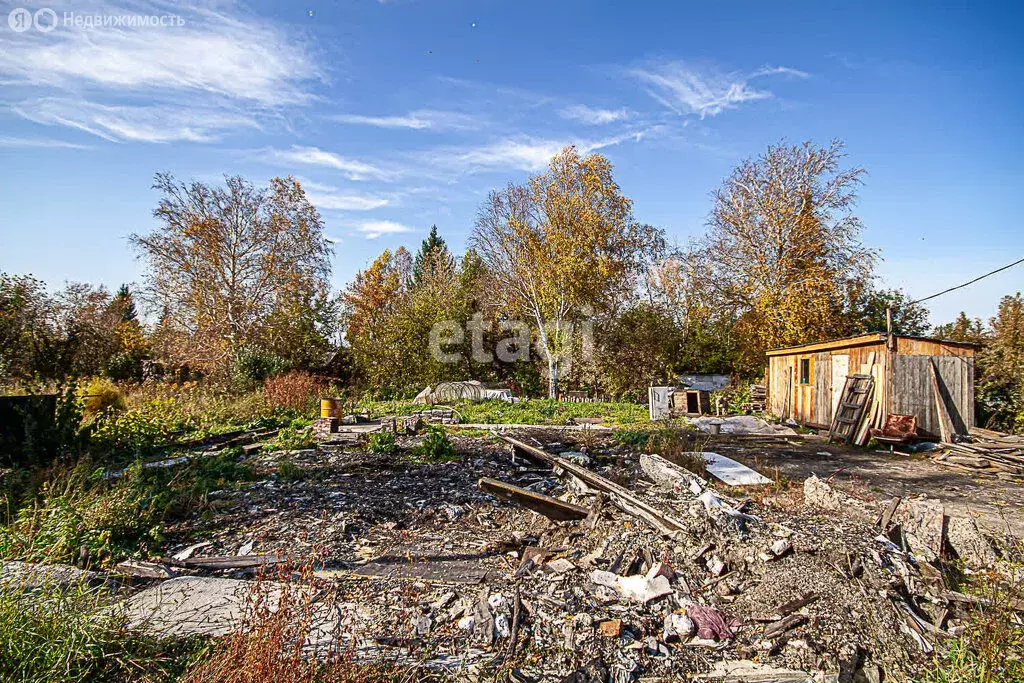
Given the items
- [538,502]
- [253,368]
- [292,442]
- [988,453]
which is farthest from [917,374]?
[253,368]

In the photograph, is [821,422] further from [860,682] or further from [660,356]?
[860,682]

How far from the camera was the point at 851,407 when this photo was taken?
11.5 m

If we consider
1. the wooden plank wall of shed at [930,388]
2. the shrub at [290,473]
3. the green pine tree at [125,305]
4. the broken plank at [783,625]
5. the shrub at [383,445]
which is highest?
the green pine tree at [125,305]

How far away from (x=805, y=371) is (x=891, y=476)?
Answer: 688 centimetres

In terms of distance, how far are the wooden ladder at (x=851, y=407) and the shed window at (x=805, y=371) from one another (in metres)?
1.96

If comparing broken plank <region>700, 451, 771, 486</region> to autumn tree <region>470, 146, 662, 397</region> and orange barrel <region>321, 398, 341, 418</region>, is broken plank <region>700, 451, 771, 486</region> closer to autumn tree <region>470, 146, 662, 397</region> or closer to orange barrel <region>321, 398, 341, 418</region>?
orange barrel <region>321, 398, 341, 418</region>

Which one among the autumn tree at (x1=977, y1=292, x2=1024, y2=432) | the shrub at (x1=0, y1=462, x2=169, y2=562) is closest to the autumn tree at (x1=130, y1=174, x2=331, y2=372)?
the shrub at (x1=0, y1=462, x2=169, y2=562)

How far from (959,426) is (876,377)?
165cm

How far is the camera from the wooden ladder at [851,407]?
1131 cm

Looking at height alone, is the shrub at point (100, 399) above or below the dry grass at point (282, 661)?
above

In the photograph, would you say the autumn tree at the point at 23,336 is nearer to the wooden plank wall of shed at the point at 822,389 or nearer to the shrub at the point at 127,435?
the shrub at the point at 127,435

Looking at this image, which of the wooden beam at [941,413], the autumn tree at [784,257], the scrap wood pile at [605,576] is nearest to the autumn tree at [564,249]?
the autumn tree at [784,257]

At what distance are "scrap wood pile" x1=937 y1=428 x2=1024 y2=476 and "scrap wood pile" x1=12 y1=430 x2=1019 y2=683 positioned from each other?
16.3ft

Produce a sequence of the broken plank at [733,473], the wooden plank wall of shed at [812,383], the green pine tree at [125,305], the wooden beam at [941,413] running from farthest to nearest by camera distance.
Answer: the green pine tree at [125,305] → the wooden plank wall of shed at [812,383] → the wooden beam at [941,413] → the broken plank at [733,473]
